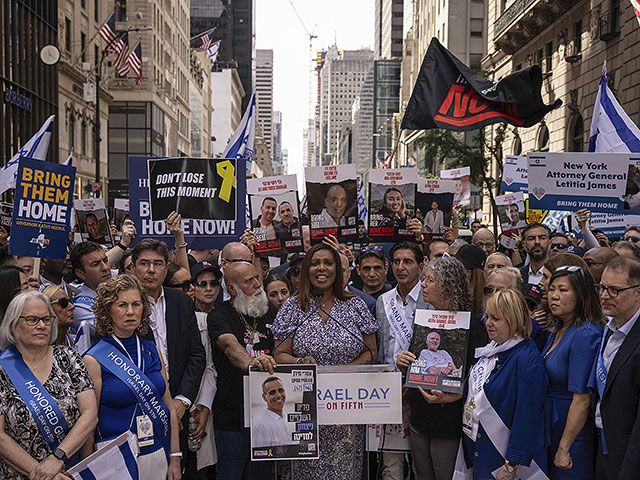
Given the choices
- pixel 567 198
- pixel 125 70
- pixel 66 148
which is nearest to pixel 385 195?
pixel 567 198

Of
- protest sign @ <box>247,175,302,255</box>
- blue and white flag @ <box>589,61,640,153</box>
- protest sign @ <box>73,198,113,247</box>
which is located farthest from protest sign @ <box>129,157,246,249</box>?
blue and white flag @ <box>589,61,640,153</box>

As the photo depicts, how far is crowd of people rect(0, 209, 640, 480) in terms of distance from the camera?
14.0 feet

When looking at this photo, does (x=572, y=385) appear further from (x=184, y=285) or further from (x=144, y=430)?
(x=184, y=285)

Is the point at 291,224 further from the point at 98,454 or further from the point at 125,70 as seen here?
the point at 125,70

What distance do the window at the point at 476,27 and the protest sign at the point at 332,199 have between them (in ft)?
179

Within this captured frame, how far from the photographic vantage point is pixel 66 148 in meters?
38.1

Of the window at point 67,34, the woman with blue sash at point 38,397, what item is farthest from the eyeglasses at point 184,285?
the window at point 67,34

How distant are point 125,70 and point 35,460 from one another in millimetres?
29234

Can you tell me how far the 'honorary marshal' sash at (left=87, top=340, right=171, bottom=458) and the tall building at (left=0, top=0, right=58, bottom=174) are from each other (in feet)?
90.2

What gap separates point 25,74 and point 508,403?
3244 cm

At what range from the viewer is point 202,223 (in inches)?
305

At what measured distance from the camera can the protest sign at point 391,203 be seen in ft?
27.3

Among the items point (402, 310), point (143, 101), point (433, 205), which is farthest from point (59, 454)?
point (143, 101)

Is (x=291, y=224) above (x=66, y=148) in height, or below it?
below
